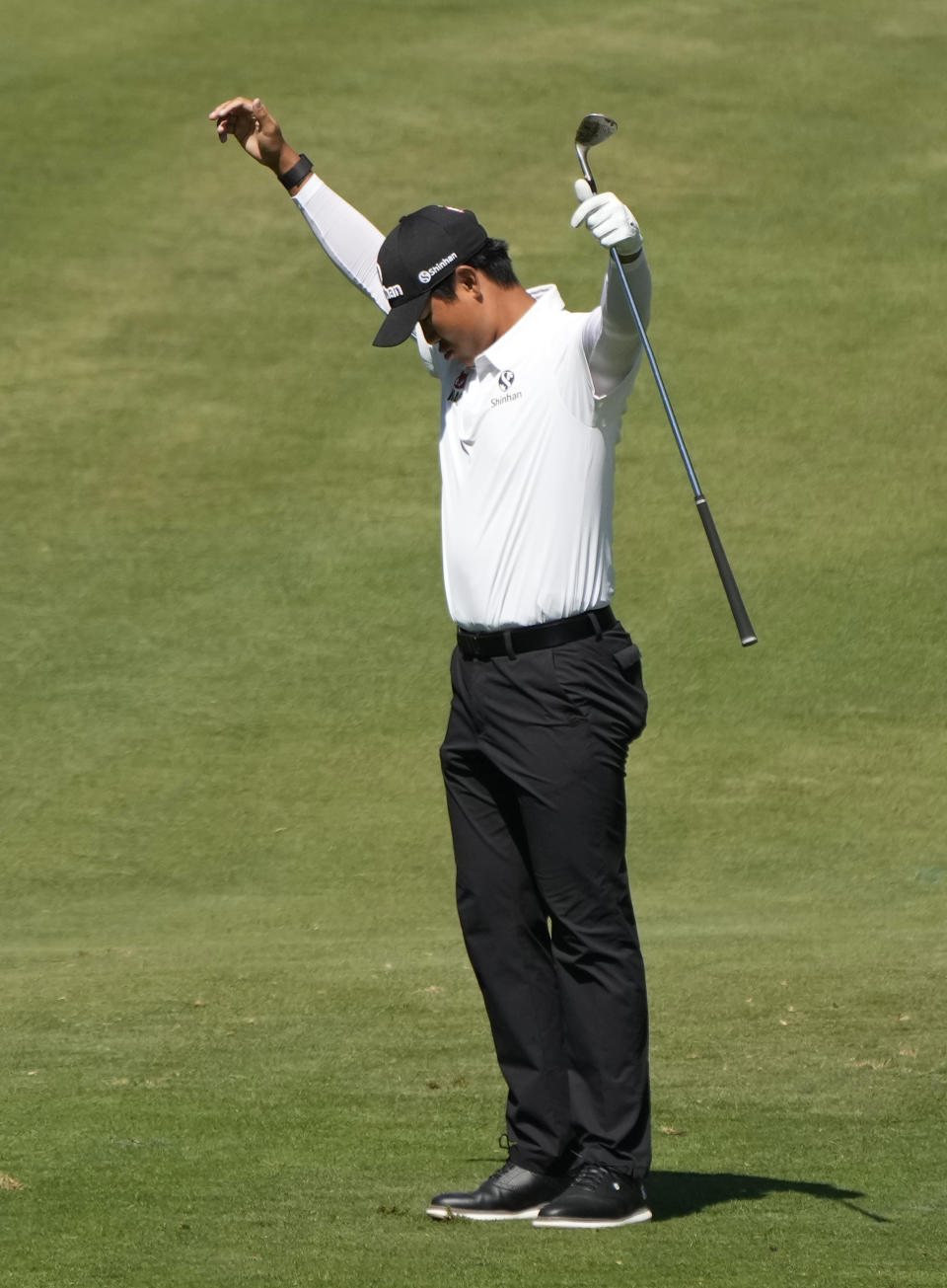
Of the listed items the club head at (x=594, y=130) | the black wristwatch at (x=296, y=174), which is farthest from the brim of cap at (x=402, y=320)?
the black wristwatch at (x=296, y=174)

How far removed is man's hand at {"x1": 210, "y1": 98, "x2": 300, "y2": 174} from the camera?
5000 mm

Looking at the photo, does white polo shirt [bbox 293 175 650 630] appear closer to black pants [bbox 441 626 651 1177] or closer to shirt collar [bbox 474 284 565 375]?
shirt collar [bbox 474 284 565 375]

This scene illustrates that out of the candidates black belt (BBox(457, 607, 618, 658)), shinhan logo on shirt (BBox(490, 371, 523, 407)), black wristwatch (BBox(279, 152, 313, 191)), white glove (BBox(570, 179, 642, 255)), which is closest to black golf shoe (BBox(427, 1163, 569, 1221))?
black belt (BBox(457, 607, 618, 658))

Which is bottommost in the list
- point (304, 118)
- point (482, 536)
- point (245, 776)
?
point (245, 776)

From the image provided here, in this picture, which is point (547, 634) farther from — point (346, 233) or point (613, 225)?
point (346, 233)

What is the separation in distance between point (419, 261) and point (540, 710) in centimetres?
97

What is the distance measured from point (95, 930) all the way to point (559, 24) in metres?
11.8

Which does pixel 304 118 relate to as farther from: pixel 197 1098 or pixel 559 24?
pixel 197 1098

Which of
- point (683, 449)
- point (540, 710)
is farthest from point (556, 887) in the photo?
point (683, 449)

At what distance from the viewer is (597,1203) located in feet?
13.5

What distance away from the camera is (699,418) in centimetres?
1272

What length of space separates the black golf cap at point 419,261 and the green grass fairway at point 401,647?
72.8 inches

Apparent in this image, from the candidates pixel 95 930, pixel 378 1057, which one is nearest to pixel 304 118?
pixel 95 930

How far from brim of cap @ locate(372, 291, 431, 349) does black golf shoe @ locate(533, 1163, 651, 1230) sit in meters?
1.74
